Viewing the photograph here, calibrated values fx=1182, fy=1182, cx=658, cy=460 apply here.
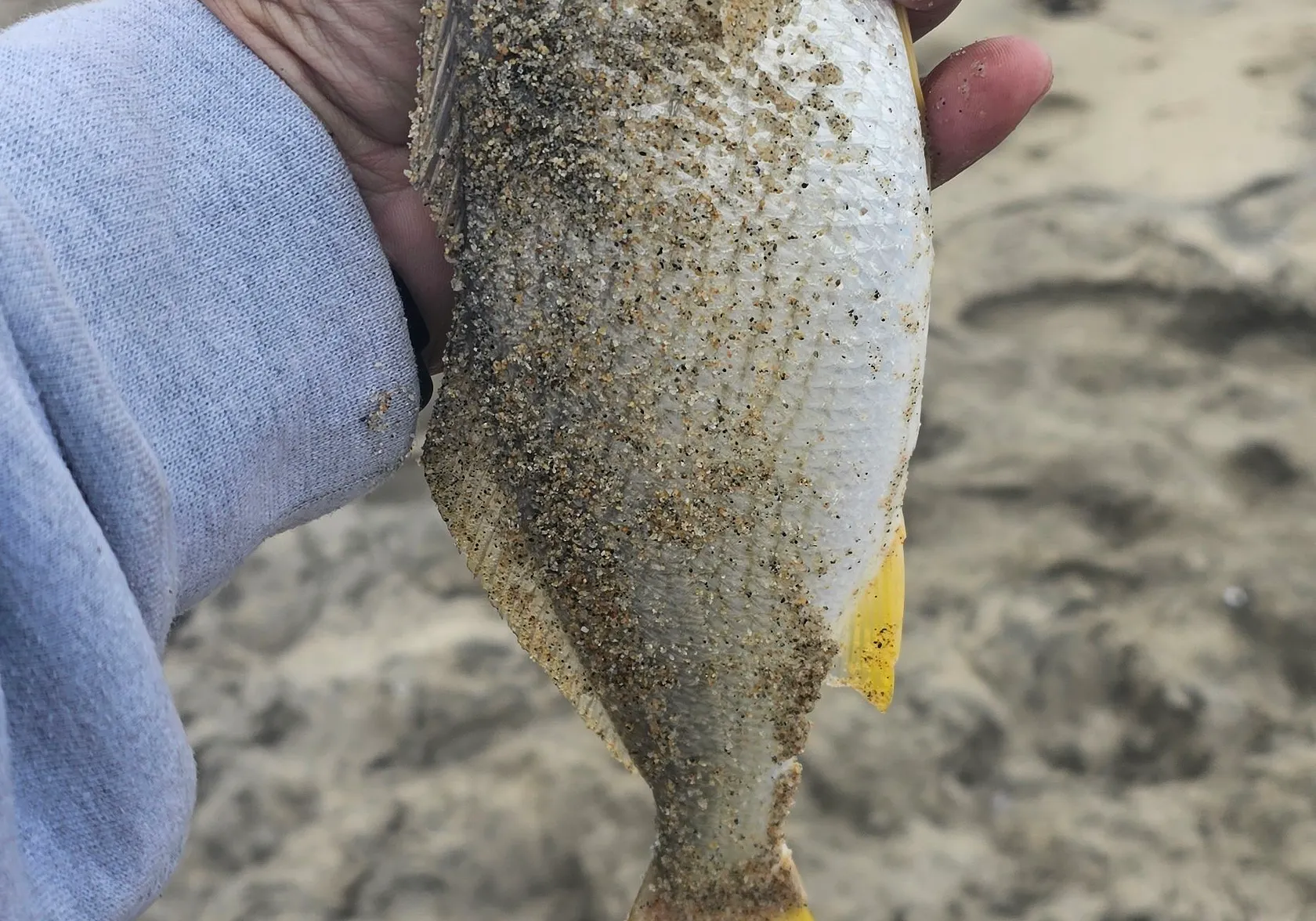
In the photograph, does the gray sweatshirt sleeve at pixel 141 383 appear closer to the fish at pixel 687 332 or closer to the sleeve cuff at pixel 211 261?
the sleeve cuff at pixel 211 261

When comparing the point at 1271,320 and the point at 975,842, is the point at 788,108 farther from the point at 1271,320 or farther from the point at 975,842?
the point at 1271,320

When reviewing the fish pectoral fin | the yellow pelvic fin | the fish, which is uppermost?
the yellow pelvic fin

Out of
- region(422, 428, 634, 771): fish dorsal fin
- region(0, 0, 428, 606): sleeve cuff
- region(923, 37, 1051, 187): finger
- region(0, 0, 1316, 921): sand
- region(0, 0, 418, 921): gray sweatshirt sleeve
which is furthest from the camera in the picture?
region(0, 0, 1316, 921): sand

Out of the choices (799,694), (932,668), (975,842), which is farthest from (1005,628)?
(799,694)

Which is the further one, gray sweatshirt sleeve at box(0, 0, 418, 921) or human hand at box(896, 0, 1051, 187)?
human hand at box(896, 0, 1051, 187)

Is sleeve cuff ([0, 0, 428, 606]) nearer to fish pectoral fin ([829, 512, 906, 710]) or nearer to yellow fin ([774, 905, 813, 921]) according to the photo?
fish pectoral fin ([829, 512, 906, 710])

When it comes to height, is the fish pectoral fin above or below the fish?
below

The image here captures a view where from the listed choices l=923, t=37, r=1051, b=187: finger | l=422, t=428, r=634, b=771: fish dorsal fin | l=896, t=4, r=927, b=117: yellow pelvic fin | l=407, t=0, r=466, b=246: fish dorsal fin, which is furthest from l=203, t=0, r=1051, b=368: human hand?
l=422, t=428, r=634, b=771: fish dorsal fin

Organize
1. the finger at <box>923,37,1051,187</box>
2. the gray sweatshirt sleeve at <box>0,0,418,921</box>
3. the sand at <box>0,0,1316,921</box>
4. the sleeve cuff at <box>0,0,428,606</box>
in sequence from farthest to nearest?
the sand at <box>0,0,1316,921</box> < the finger at <box>923,37,1051,187</box> < the sleeve cuff at <box>0,0,428,606</box> < the gray sweatshirt sleeve at <box>0,0,418,921</box>
